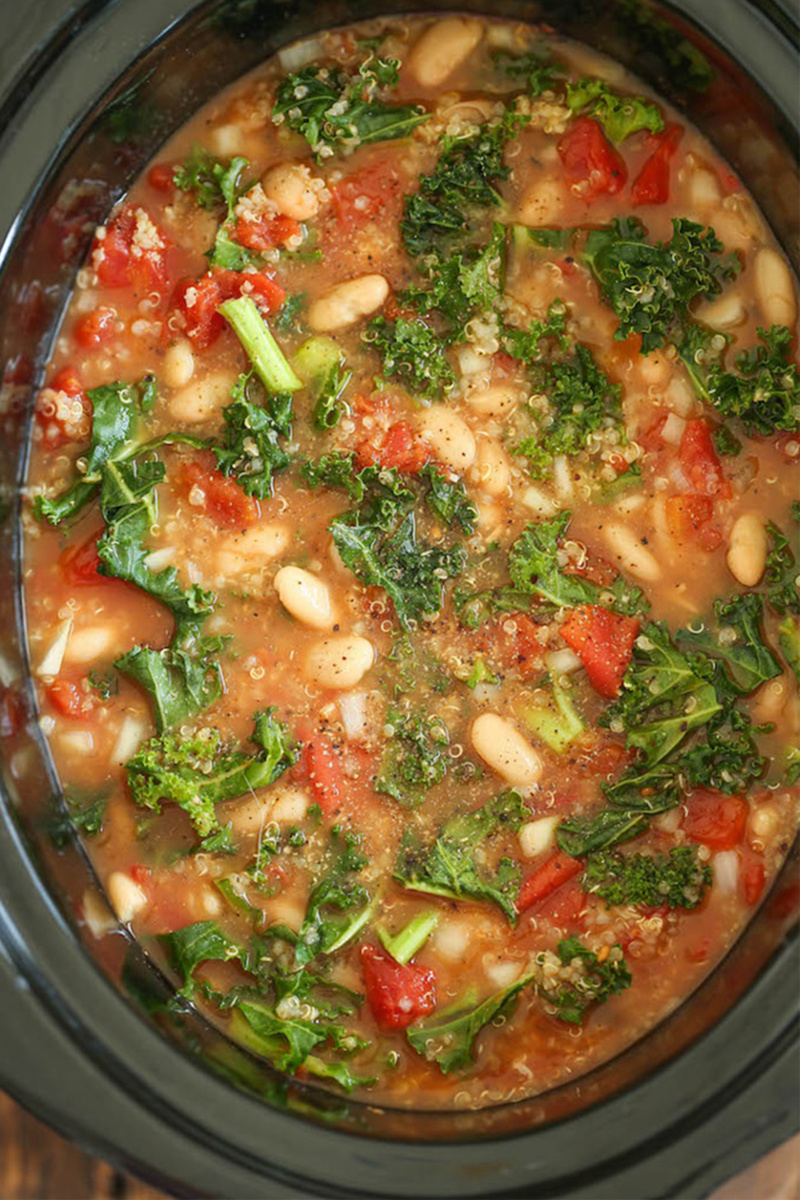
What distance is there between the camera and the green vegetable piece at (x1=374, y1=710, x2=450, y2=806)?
3.68m

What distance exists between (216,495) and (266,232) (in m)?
0.67

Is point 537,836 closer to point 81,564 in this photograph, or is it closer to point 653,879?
point 653,879

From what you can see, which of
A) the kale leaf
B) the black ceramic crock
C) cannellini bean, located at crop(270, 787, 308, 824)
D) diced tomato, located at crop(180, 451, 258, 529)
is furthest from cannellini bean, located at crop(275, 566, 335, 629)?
the kale leaf

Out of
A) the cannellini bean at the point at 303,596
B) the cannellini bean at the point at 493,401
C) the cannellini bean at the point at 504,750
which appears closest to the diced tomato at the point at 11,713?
the cannellini bean at the point at 303,596

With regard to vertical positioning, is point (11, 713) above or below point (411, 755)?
above

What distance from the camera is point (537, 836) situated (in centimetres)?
366

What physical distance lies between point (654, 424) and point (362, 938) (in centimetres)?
145

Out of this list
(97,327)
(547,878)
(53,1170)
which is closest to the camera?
(53,1170)

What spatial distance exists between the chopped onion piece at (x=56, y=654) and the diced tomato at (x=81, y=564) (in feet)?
0.35

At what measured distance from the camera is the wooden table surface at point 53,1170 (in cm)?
353

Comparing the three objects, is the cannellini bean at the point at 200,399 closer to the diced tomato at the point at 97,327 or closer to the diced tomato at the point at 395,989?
the diced tomato at the point at 97,327

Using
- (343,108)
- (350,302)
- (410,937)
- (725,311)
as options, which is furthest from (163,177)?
(410,937)

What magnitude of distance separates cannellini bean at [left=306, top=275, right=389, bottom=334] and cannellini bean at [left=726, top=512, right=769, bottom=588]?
1040mm

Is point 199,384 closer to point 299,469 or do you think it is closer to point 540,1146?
point 299,469
